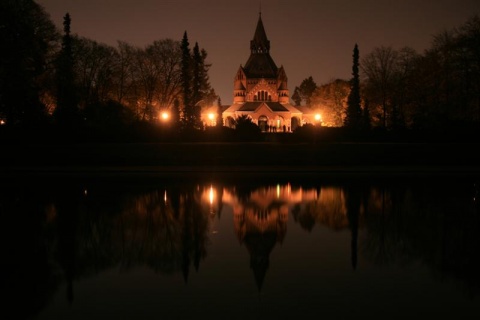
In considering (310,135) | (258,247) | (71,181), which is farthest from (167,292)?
(310,135)

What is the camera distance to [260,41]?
118m

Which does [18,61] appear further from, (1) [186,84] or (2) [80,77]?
(2) [80,77]

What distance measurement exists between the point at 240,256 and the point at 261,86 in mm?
104950

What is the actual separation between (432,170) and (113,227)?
86.2ft

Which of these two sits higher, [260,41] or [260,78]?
[260,41]

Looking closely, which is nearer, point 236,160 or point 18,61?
point 18,61

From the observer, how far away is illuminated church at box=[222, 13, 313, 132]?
11119cm

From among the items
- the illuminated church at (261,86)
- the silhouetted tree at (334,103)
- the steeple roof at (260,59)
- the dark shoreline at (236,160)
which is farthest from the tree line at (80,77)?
the steeple roof at (260,59)

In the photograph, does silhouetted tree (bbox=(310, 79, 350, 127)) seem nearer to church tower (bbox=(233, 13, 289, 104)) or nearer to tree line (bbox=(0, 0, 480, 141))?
tree line (bbox=(0, 0, 480, 141))

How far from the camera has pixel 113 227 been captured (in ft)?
46.2

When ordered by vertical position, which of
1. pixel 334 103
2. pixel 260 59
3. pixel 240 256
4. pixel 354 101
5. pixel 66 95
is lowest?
pixel 240 256

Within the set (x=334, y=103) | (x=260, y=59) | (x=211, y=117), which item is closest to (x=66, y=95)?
(x=211, y=117)

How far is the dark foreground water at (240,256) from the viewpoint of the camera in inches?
323

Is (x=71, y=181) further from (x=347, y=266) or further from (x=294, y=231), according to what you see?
(x=347, y=266)
